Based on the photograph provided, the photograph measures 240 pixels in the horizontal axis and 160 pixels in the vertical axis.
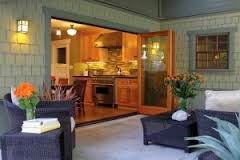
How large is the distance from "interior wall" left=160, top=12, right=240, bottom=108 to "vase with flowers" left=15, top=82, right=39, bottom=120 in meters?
5.63

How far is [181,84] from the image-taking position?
438 centimetres

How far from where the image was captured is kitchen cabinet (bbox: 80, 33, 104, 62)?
10.6 m

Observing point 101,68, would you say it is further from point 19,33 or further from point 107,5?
point 19,33

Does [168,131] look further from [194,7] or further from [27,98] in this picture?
[194,7]

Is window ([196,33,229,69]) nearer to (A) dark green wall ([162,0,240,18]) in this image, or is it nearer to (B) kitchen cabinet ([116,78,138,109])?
(A) dark green wall ([162,0,240,18])

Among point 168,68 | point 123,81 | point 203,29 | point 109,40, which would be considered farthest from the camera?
point 109,40

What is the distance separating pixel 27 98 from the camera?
2.95 meters

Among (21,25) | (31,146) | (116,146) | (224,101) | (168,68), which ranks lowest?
(116,146)

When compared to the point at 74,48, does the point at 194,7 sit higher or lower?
higher

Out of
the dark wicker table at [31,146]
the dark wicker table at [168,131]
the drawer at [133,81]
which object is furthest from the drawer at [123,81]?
the dark wicker table at [31,146]

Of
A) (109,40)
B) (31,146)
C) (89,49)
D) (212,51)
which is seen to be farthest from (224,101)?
(89,49)

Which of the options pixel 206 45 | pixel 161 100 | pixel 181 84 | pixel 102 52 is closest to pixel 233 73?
pixel 206 45

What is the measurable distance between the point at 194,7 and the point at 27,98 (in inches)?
243

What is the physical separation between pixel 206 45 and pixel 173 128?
4127 mm
